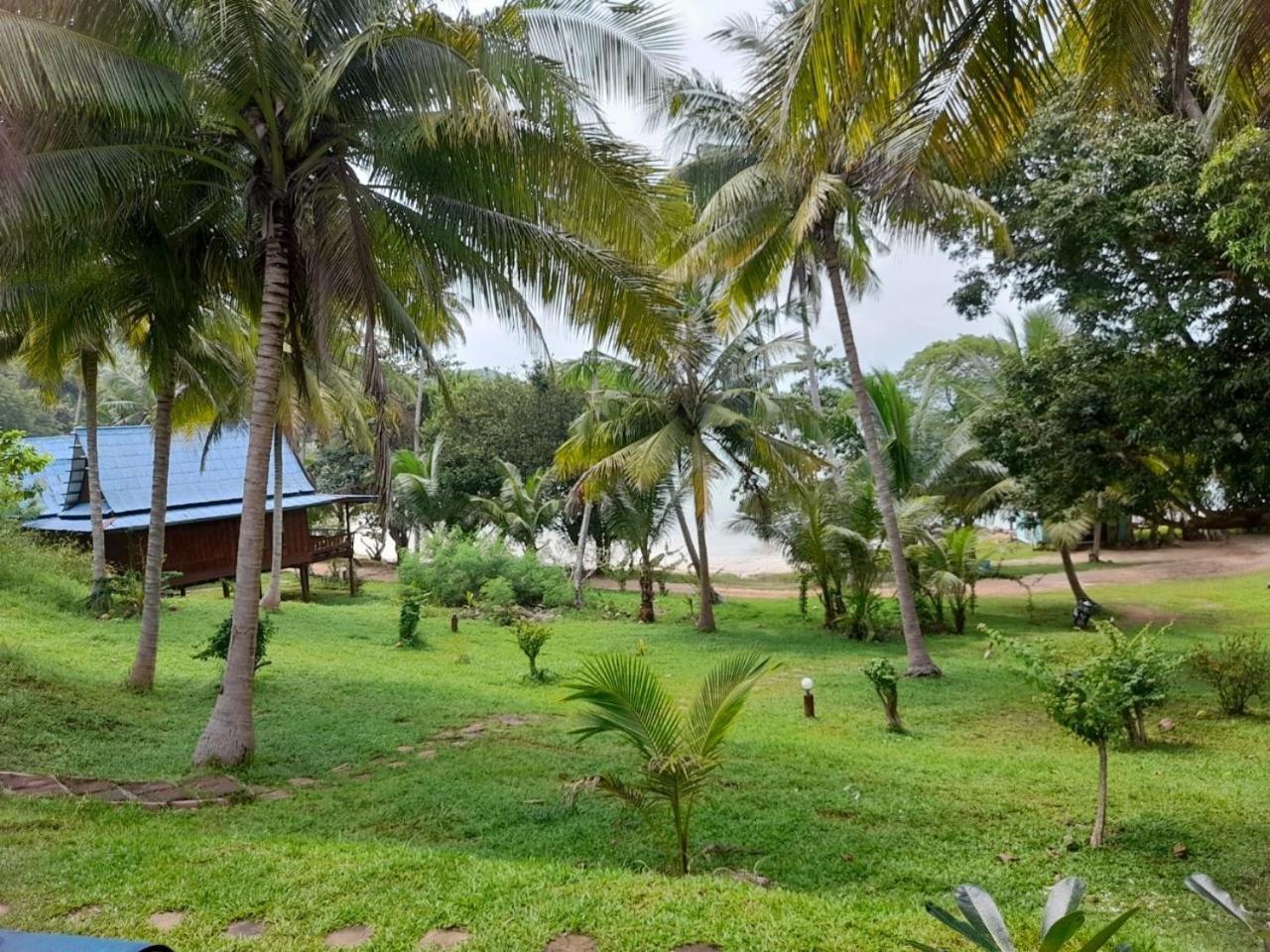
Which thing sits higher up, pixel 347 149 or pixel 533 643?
pixel 347 149

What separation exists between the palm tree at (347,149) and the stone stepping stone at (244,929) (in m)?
3.50

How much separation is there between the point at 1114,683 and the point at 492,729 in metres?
5.63

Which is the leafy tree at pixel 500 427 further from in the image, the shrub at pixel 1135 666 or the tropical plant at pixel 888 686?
the shrub at pixel 1135 666

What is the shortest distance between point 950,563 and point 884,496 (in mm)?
4861

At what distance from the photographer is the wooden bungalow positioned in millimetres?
18141

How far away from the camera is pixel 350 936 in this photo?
3482 millimetres

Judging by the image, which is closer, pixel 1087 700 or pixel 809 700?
pixel 1087 700

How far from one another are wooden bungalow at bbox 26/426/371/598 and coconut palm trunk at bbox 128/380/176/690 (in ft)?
27.0

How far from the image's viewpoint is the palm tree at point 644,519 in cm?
1930

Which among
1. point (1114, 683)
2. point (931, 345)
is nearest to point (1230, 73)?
point (1114, 683)

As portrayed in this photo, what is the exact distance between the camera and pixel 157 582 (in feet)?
31.0

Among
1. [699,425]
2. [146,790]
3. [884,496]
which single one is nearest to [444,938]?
[146,790]

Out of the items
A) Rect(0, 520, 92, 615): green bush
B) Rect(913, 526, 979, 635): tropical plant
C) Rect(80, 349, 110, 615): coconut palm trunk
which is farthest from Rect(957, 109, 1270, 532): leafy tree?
Rect(0, 520, 92, 615): green bush

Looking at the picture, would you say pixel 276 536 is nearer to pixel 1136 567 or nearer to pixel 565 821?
pixel 565 821
